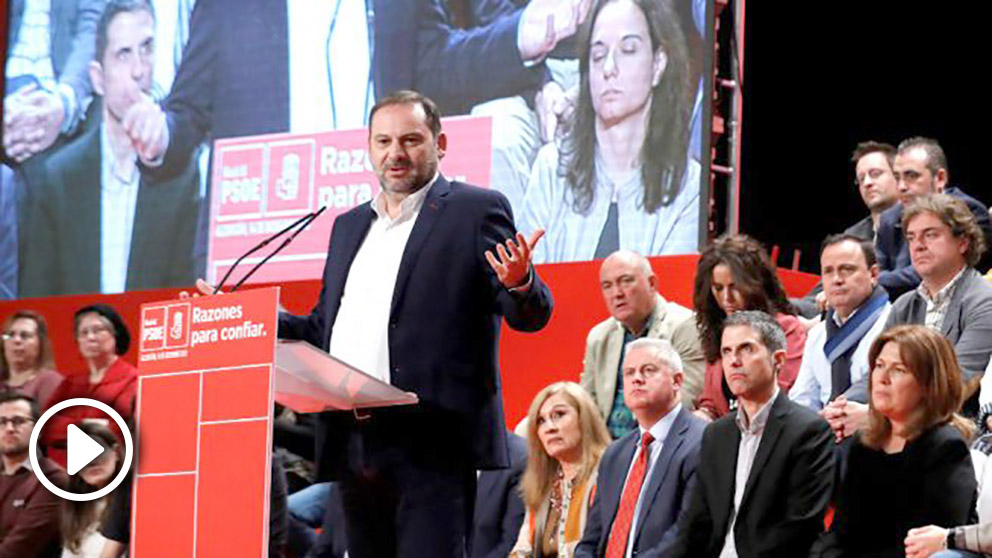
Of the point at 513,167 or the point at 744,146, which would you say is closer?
the point at 513,167

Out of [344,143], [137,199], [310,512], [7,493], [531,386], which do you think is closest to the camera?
[7,493]

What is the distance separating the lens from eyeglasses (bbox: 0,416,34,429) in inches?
200

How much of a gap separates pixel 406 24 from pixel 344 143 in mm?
589

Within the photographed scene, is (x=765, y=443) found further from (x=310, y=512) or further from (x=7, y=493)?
(x=7, y=493)

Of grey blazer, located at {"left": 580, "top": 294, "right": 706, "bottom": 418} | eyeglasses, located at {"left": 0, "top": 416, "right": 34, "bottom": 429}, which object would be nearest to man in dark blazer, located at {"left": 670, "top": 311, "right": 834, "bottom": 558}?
grey blazer, located at {"left": 580, "top": 294, "right": 706, "bottom": 418}

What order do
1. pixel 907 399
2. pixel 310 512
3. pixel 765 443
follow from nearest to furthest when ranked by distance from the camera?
pixel 907 399 → pixel 765 443 → pixel 310 512

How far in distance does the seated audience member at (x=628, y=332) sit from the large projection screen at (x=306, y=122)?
75cm

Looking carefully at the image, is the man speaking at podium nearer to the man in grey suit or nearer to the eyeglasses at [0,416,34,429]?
the man in grey suit

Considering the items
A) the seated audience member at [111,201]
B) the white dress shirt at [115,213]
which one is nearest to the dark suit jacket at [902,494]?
the seated audience member at [111,201]

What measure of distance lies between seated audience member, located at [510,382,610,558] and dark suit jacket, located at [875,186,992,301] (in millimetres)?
1274

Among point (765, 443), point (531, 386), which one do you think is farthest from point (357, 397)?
point (531, 386)

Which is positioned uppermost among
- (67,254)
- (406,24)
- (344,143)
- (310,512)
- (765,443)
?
(406,24)

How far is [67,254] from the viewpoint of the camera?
741cm

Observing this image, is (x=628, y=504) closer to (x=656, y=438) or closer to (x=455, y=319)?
(x=656, y=438)
